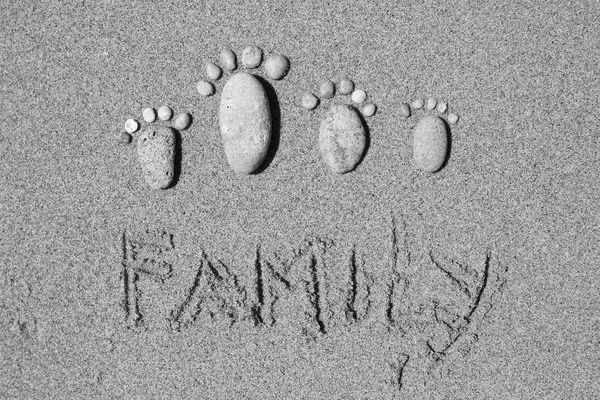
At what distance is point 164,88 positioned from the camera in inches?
70.8

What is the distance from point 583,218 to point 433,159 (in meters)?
0.54

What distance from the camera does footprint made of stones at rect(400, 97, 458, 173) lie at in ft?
5.86

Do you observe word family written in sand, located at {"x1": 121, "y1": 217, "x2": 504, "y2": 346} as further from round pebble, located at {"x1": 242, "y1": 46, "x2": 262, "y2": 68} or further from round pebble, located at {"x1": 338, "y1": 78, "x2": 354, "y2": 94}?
round pebble, located at {"x1": 242, "y1": 46, "x2": 262, "y2": 68}

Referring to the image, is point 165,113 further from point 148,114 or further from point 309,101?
point 309,101

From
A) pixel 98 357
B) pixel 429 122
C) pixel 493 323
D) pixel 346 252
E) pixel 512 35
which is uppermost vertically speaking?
pixel 512 35

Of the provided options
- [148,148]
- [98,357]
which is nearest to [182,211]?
[148,148]

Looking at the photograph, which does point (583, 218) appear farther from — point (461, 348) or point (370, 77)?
point (370, 77)

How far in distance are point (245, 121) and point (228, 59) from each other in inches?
8.5

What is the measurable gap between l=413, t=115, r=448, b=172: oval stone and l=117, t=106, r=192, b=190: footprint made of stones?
0.72 m

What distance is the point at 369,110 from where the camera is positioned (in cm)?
181

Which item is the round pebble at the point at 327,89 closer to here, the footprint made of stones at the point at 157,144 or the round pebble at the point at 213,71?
the round pebble at the point at 213,71

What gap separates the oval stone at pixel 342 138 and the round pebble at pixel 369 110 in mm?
38

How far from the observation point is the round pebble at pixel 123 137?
179 centimetres

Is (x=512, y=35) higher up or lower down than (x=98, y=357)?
higher up
